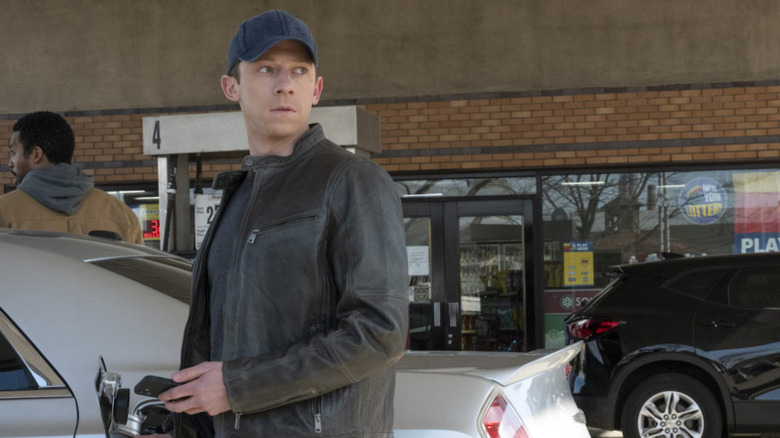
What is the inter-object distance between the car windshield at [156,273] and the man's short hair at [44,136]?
970 millimetres

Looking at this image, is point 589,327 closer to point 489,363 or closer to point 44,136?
point 489,363

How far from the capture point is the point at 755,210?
10500mm

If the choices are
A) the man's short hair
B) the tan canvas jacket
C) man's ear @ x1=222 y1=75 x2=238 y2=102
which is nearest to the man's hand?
man's ear @ x1=222 y1=75 x2=238 y2=102

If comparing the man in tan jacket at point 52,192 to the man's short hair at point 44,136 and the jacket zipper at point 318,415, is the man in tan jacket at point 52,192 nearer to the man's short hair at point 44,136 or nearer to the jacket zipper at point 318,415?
the man's short hair at point 44,136

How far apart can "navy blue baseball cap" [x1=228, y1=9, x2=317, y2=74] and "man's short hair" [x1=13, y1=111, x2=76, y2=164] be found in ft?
8.54

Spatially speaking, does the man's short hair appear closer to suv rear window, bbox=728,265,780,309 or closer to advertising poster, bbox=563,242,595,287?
suv rear window, bbox=728,265,780,309

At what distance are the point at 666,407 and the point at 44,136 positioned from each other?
5.78 m

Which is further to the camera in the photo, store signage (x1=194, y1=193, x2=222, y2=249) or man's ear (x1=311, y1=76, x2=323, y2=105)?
store signage (x1=194, y1=193, x2=222, y2=249)

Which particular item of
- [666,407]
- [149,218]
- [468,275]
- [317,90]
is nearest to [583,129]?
[468,275]

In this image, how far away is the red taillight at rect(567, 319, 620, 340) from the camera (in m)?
8.34

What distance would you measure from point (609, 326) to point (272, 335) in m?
6.83

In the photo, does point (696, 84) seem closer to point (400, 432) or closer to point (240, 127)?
point (240, 127)

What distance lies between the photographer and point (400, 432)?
9.75 feet

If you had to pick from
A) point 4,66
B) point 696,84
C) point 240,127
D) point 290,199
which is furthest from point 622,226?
point 290,199
